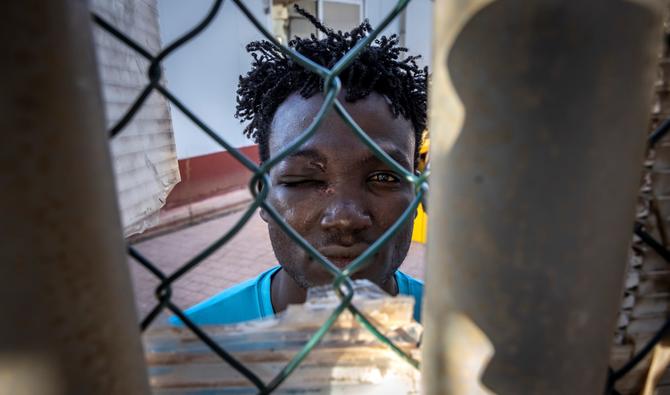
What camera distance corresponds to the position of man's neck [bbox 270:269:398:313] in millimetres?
1261

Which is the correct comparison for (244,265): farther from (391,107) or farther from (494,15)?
(494,15)

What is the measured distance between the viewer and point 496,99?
30 centimetres

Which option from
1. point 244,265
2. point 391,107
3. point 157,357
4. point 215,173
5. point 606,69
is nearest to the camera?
point 606,69

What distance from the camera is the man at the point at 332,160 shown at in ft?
3.37

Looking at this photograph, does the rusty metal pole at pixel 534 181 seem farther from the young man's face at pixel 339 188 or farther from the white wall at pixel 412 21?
the white wall at pixel 412 21

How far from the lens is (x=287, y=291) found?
131 cm

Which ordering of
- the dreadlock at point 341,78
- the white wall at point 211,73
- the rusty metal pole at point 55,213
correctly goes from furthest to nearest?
the white wall at point 211,73, the dreadlock at point 341,78, the rusty metal pole at point 55,213

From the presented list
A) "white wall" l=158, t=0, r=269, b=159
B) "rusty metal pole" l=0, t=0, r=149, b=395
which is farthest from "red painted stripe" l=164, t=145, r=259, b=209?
"rusty metal pole" l=0, t=0, r=149, b=395

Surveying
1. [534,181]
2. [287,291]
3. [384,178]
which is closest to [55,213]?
[534,181]

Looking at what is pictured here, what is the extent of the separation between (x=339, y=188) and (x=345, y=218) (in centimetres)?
8

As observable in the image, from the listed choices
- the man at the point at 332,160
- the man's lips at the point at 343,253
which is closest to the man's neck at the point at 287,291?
the man at the point at 332,160

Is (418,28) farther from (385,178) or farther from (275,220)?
(275,220)

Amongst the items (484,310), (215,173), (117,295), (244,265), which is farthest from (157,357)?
(215,173)

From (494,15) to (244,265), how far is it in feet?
10.6
